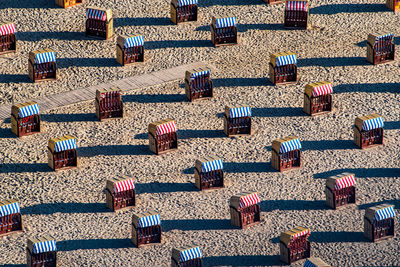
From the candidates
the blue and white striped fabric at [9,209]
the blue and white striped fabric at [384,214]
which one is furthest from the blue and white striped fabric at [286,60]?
the blue and white striped fabric at [9,209]

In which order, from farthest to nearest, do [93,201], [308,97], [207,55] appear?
[207,55] < [308,97] < [93,201]

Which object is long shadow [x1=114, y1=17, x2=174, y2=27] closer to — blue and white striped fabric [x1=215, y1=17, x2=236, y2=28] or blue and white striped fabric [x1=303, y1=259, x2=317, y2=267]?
blue and white striped fabric [x1=215, y1=17, x2=236, y2=28]

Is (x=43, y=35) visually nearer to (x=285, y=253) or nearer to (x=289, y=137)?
(x=289, y=137)

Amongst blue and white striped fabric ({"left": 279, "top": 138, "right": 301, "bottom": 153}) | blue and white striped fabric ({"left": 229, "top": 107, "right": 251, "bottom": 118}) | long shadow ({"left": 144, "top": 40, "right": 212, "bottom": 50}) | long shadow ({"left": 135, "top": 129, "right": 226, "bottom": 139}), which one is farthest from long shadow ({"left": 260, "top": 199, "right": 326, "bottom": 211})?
long shadow ({"left": 144, "top": 40, "right": 212, "bottom": 50})

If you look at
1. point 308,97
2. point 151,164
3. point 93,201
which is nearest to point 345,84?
point 308,97

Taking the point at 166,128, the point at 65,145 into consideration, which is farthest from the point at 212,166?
the point at 65,145

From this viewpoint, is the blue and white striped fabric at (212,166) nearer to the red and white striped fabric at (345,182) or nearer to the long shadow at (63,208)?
the long shadow at (63,208)

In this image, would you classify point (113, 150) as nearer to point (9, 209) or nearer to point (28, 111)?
point (28, 111)
